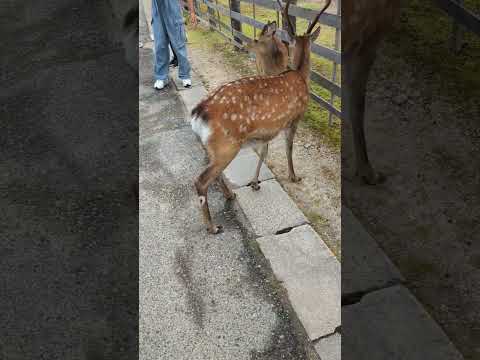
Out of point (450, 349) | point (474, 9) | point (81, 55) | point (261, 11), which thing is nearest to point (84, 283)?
point (450, 349)

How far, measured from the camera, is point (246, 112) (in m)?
2.13

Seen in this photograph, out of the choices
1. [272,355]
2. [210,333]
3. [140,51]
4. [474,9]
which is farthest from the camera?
[140,51]

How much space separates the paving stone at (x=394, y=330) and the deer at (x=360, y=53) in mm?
146

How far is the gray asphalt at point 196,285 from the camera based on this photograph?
68.0 inches

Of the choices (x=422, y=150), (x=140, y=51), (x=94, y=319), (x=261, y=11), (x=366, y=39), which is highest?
(x=366, y=39)

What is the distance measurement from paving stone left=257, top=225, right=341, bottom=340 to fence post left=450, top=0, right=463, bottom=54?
1.44 meters

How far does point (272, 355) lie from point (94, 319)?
0.82 metres

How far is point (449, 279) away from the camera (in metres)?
0.45

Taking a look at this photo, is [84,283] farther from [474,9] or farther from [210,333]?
[474,9]

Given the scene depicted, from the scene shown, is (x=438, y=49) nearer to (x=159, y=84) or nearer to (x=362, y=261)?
(x=362, y=261)

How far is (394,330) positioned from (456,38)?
0.34m

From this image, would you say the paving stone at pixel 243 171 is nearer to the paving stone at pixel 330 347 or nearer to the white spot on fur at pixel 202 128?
the white spot on fur at pixel 202 128

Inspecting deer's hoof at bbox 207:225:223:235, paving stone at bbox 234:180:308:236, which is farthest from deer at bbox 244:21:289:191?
deer's hoof at bbox 207:225:223:235

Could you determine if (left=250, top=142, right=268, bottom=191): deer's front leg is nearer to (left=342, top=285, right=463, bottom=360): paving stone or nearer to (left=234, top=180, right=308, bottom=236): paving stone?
(left=234, top=180, right=308, bottom=236): paving stone
